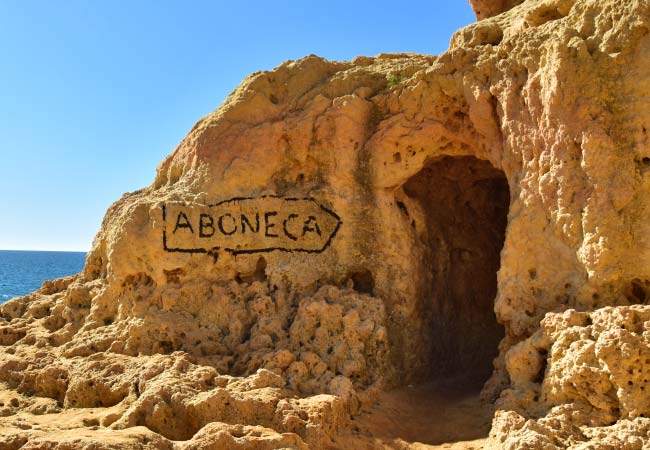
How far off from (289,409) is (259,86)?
4942 millimetres

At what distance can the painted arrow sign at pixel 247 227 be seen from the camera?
7770mm

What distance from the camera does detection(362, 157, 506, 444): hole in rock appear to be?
7879 millimetres

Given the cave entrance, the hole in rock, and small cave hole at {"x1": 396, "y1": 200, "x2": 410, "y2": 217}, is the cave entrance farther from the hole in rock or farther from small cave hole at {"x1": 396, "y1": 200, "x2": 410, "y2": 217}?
small cave hole at {"x1": 396, "y1": 200, "x2": 410, "y2": 217}

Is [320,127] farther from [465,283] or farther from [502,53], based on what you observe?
[465,283]

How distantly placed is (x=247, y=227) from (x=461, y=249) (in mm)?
3403

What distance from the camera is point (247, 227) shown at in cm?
786

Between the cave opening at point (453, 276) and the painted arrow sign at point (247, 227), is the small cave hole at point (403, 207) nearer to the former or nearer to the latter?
the cave opening at point (453, 276)

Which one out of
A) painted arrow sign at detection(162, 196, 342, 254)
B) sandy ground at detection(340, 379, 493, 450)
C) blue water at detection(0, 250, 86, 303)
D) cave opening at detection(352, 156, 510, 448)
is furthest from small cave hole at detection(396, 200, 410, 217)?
blue water at detection(0, 250, 86, 303)

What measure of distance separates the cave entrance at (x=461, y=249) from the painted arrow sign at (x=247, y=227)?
1.55 metres

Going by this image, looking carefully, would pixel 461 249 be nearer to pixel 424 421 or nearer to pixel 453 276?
pixel 453 276

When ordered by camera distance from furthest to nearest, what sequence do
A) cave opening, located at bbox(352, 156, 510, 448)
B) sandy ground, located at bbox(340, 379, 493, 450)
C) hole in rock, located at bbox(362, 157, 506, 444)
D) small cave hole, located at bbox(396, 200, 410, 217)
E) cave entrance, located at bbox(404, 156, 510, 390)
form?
cave entrance, located at bbox(404, 156, 510, 390) → small cave hole, located at bbox(396, 200, 410, 217) → hole in rock, located at bbox(362, 157, 506, 444) → cave opening, located at bbox(352, 156, 510, 448) → sandy ground, located at bbox(340, 379, 493, 450)

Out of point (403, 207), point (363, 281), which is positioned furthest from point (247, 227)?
point (403, 207)

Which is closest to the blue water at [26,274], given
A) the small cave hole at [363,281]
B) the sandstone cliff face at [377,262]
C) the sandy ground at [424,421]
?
the sandstone cliff face at [377,262]

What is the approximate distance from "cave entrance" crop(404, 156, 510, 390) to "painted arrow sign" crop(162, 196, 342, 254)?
61.1 inches
